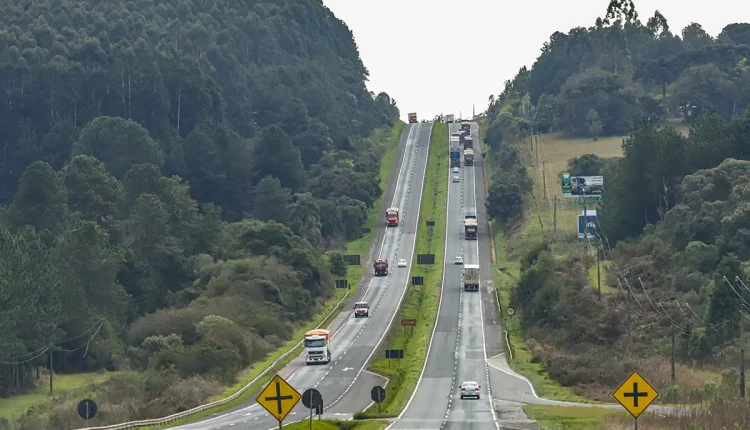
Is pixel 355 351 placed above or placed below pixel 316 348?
below

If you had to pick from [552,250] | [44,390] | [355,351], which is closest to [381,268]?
[552,250]


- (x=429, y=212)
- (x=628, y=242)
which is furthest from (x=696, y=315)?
(x=429, y=212)

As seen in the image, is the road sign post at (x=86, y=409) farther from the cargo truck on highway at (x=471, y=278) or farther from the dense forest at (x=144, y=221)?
the cargo truck on highway at (x=471, y=278)

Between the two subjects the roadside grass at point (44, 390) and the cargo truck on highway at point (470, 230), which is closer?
the roadside grass at point (44, 390)

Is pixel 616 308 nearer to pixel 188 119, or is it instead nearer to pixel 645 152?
pixel 645 152

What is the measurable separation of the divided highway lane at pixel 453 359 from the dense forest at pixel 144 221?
13045mm

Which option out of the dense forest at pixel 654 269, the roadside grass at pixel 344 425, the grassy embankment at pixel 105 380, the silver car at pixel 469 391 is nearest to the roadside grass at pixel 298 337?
the grassy embankment at pixel 105 380

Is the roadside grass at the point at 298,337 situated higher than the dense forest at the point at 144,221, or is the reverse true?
the dense forest at the point at 144,221

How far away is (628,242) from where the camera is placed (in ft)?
436

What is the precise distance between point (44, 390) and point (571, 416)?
177ft

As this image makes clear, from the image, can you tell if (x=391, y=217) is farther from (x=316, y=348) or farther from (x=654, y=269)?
(x=316, y=348)

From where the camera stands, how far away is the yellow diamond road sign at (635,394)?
3866 cm

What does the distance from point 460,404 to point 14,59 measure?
393 ft

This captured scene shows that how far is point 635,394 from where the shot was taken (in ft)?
127
